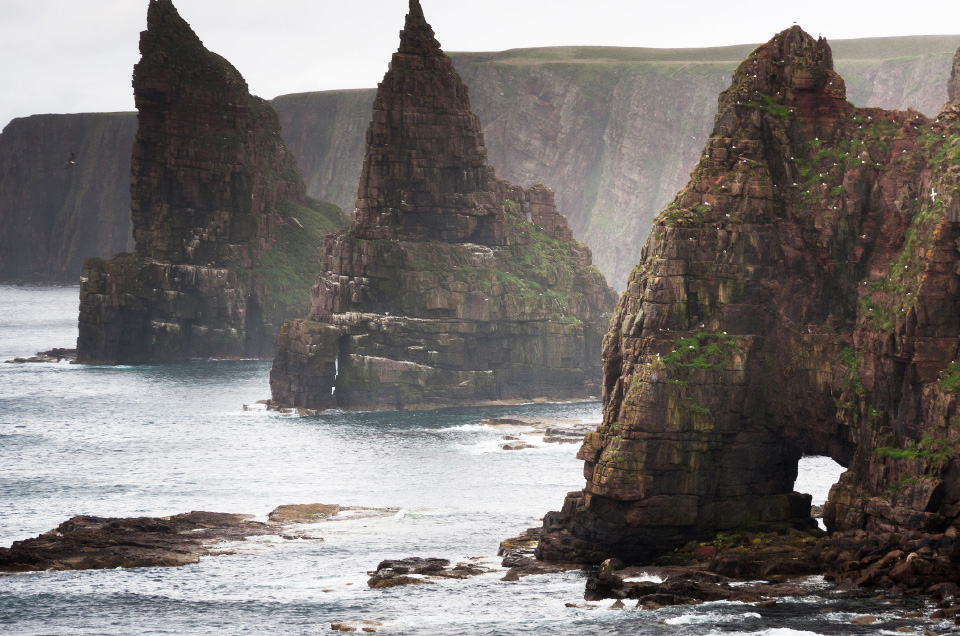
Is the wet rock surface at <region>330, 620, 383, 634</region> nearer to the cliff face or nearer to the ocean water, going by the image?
the ocean water

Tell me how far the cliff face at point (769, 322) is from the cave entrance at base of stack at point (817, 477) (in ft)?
81.2

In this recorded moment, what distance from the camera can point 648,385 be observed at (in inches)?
4129

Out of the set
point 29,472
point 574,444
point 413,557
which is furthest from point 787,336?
point 29,472

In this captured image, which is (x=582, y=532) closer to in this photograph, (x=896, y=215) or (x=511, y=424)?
(x=896, y=215)

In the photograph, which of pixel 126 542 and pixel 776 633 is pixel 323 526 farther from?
pixel 776 633

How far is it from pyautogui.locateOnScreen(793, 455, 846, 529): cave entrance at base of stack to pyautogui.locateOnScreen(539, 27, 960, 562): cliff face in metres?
24.7

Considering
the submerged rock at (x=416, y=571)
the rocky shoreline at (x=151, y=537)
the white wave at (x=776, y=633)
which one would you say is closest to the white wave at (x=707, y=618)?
the white wave at (x=776, y=633)

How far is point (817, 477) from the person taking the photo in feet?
480

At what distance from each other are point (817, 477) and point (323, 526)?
4380 centimetres

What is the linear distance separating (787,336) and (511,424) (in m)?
85.7

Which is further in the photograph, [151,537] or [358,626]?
[151,537]

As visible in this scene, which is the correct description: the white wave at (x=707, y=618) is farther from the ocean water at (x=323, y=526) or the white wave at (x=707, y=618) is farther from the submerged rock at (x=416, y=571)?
the submerged rock at (x=416, y=571)

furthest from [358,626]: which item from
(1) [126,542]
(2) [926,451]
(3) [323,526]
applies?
(3) [323,526]

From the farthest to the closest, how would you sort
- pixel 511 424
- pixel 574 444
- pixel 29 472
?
pixel 511 424, pixel 574 444, pixel 29 472
